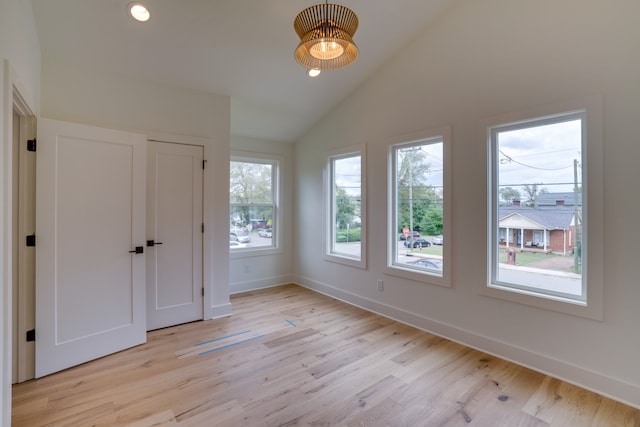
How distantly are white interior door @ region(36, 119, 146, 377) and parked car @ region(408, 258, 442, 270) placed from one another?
9.71ft

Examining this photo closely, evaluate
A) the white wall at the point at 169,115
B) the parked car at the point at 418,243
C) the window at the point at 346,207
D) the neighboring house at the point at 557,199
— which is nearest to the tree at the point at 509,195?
the neighboring house at the point at 557,199

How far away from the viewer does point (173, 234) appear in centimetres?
349

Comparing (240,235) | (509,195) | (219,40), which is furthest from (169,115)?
(509,195)

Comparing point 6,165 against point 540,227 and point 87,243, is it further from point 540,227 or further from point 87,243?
point 540,227

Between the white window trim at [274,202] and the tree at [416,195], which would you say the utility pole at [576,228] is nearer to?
the tree at [416,195]

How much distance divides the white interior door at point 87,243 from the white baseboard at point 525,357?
2790 millimetres

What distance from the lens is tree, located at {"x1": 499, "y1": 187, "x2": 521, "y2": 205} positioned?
9.20ft

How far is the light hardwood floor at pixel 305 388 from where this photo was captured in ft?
6.56

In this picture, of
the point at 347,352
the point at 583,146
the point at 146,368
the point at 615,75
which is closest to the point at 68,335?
the point at 146,368

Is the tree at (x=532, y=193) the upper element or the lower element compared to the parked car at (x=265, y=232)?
upper

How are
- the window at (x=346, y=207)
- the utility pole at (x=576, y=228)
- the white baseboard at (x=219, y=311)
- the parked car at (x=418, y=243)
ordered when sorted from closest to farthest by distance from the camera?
the utility pole at (x=576, y=228)
the parked car at (x=418, y=243)
the white baseboard at (x=219, y=311)
the window at (x=346, y=207)

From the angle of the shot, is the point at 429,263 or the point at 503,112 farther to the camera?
the point at 429,263

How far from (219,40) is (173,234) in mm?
2108

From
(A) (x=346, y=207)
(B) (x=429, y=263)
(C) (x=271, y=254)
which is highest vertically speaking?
(A) (x=346, y=207)
